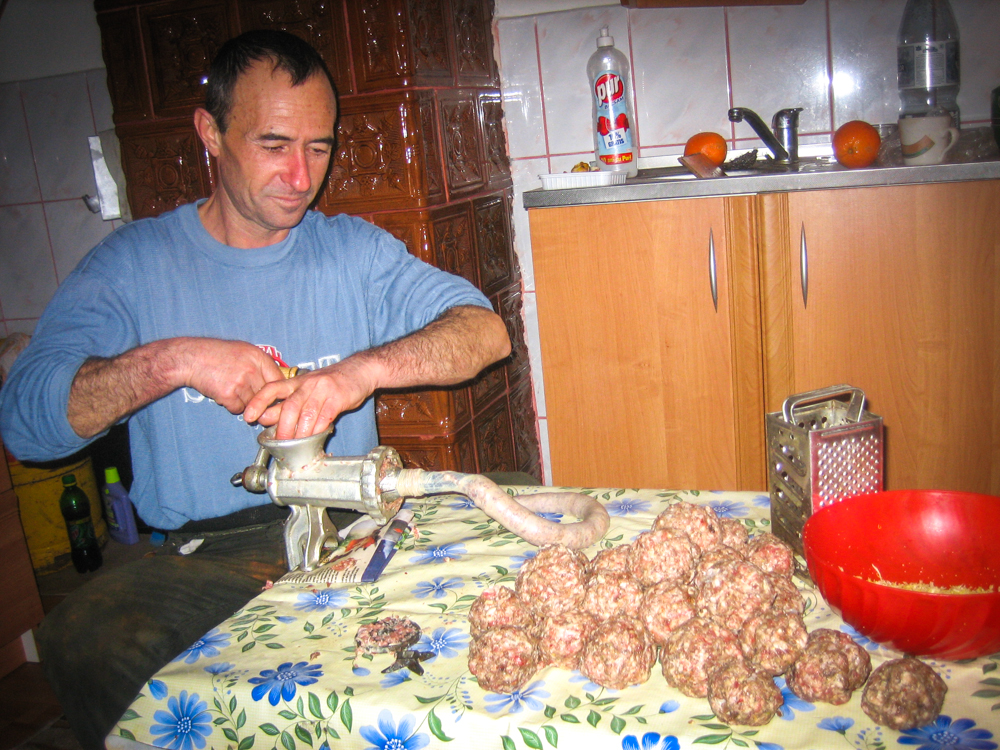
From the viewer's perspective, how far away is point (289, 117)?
4.38ft

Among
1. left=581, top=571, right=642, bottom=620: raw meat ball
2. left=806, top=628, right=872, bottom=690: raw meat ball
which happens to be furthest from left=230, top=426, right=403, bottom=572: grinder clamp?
left=806, top=628, right=872, bottom=690: raw meat ball

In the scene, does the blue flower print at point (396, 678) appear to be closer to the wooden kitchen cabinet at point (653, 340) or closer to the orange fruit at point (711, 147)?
the wooden kitchen cabinet at point (653, 340)

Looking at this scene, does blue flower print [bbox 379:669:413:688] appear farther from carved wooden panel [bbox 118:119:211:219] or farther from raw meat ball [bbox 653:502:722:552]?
carved wooden panel [bbox 118:119:211:219]

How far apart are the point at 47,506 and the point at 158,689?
1781 mm

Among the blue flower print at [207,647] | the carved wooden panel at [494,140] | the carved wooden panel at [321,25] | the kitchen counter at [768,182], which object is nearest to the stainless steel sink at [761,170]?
the kitchen counter at [768,182]

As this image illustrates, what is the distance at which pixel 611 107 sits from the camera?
1985 millimetres

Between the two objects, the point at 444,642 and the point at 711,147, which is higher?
the point at 711,147

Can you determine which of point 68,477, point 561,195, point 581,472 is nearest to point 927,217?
point 561,195

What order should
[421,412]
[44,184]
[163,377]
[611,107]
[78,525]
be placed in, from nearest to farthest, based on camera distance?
[163,377], [421,412], [611,107], [78,525], [44,184]

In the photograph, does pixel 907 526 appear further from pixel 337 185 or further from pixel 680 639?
pixel 337 185

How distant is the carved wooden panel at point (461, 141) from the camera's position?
1845 millimetres

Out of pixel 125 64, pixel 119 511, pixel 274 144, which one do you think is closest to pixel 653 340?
pixel 274 144

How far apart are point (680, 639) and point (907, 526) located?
0.97ft

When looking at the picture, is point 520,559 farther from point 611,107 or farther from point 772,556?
point 611,107
